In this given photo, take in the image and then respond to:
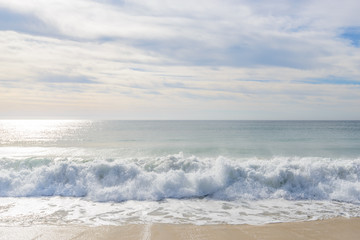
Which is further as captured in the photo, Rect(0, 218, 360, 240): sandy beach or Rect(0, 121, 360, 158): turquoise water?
Rect(0, 121, 360, 158): turquoise water

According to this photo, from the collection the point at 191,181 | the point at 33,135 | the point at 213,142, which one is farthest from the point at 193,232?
the point at 33,135

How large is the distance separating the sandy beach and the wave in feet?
8.95

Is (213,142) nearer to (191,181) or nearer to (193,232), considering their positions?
(191,181)

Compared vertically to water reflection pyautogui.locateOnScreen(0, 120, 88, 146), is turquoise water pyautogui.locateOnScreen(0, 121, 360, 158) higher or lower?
higher

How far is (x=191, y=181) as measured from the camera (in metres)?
10.7

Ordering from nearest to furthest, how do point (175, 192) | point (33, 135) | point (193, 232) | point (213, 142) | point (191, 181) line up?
point (193, 232), point (175, 192), point (191, 181), point (213, 142), point (33, 135)

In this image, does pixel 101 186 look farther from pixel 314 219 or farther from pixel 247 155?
pixel 247 155

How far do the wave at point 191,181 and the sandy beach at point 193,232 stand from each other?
2.73 metres

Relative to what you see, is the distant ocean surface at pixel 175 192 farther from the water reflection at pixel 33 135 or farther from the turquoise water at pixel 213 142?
the water reflection at pixel 33 135

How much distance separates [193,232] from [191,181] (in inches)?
166

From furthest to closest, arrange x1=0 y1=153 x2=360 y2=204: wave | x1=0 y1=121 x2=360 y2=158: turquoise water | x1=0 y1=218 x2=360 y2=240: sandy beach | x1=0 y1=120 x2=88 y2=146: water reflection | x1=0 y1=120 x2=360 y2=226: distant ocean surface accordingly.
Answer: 1. x1=0 y1=120 x2=88 y2=146: water reflection
2. x1=0 y1=121 x2=360 y2=158: turquoise water
3. x1=0 y1=153 x2=360 y2=204: wave
4. x1=0 y1=120 x2=360 y2=226: distant ocean surface
5. x1=0 y1=218 x2=360 y2=240: sandy beach

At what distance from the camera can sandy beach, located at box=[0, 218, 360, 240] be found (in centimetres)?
625

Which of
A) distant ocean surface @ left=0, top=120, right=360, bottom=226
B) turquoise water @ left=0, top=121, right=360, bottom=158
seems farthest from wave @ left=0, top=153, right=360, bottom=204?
turquoise water @ left=0, top=121, right=360, bottom=158

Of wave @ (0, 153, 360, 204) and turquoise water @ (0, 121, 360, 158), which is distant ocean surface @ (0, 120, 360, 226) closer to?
wave @ (0, 153, 360, 204)
